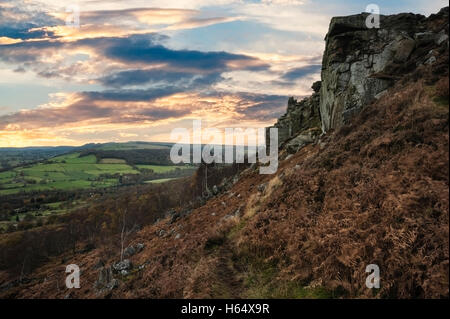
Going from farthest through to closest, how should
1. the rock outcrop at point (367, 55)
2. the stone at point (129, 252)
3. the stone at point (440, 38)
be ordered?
the stone at point (129, 252) < the rock outcrop at point (367, 55) < the stone at point (440, 38)

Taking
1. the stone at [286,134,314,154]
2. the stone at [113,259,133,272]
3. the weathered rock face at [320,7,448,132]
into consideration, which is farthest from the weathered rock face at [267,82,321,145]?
the stone at [113,259,133,272]

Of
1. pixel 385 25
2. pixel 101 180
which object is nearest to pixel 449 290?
pixel 385 25

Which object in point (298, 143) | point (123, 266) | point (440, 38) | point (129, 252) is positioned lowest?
point (129, 252)

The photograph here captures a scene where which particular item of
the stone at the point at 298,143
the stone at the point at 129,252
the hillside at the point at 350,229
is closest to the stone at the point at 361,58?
the stone at the point at 298,143

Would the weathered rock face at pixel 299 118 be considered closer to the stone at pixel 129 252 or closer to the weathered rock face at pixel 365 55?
the weathered rock face at pixel 365 55

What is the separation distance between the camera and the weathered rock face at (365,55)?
956 inches

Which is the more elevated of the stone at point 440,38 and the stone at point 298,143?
the stone at point 440,38

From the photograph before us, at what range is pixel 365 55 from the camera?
2844cm

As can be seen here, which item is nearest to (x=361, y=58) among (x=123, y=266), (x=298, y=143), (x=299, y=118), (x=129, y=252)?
(x=298, y=143)

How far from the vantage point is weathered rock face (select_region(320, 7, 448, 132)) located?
79.7 ft

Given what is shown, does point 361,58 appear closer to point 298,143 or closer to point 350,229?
point 298,143

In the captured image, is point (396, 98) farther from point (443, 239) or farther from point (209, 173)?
point (209, 173)

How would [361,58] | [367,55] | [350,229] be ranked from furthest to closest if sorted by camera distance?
[361,58], [367,55], [350,229]
